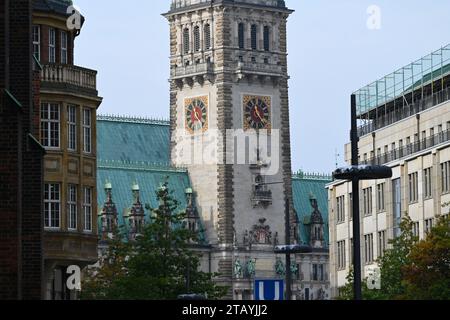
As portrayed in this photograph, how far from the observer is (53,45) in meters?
82.1

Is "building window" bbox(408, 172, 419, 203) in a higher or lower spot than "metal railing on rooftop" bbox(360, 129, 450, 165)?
lower

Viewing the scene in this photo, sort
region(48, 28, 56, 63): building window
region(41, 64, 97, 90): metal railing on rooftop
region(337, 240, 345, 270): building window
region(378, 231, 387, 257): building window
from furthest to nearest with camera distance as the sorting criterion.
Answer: region(337, 240, 345, 270): building window, region(378, 231, 387, 257): building window, region(41, 64, 97, 90): metal railing on rooftop, region(48, 28, 56, 63): building window

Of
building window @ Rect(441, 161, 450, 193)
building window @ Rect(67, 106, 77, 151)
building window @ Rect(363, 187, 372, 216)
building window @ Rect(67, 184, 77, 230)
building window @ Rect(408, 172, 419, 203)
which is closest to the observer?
building window @ Rect(67, 184, 77, 230)

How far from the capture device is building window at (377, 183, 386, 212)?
141 meters

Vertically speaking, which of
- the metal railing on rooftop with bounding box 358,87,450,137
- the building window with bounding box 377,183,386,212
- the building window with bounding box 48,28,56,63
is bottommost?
the building window with bounding box 377,183,386,212

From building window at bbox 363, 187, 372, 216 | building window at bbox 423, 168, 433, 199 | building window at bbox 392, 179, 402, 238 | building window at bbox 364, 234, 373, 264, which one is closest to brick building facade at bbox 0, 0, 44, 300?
building window at bbox 423, 168, 433, 199

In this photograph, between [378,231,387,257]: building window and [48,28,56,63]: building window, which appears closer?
[48,28,56,63]: building window

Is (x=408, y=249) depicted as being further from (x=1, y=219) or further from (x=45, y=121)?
(x=1, y=219)

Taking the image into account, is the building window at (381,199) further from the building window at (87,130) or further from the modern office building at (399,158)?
the building window at (87,130)

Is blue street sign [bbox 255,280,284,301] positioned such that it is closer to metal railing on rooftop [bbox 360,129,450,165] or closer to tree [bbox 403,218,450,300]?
tree [bbox 403,218,450,300]

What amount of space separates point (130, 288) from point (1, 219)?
185ft

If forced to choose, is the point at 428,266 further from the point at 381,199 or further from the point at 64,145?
the point at 381,199

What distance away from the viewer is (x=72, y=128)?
85.8 m

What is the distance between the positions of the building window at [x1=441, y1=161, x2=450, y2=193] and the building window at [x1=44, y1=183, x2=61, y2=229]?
47389 mm
